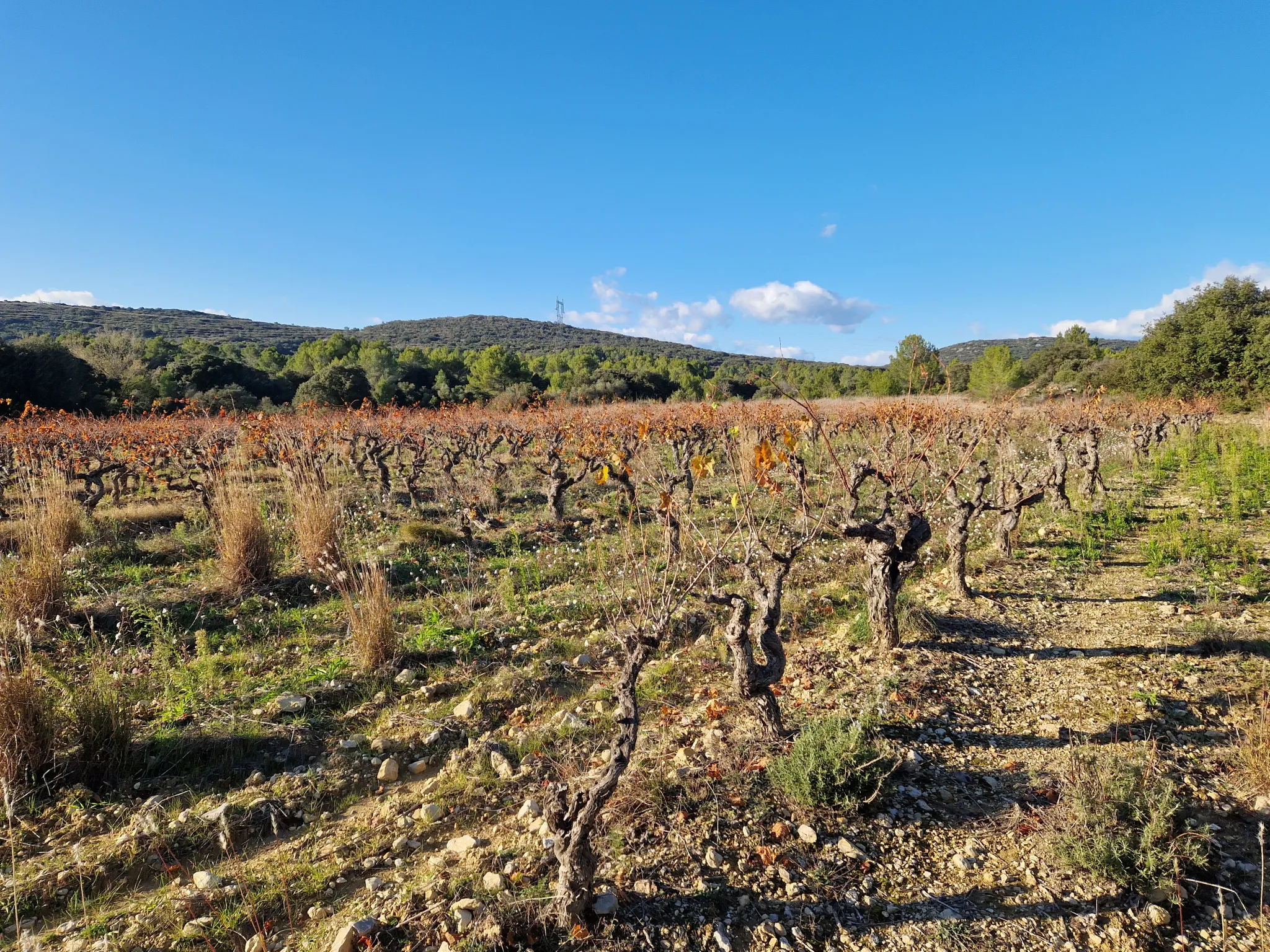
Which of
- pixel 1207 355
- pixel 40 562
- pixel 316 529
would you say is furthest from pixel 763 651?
pixel 1207 355

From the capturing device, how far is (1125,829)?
93.7 inches

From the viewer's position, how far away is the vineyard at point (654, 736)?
7.44 ft

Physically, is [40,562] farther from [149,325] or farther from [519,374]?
[149,325]

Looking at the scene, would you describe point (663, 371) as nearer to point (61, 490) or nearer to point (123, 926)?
point (61, 490)

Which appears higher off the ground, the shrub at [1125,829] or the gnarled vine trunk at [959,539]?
the gnarled vine trunk at [959,539]

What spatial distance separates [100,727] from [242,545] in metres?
2.99

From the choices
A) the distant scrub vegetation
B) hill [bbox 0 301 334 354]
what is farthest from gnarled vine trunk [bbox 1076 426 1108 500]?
hill [bbox 0 301 334 354]

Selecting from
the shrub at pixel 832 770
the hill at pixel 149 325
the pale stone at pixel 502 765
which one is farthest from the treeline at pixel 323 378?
the hill at pixel 149 325

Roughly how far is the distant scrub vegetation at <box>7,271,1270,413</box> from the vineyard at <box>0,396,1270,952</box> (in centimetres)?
226

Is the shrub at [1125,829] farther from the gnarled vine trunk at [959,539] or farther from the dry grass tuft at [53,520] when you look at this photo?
the dry grass tuft at [53,520]

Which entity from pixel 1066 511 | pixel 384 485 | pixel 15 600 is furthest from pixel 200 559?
pixel 1066 511

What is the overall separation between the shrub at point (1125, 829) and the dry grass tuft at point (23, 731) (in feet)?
16.6

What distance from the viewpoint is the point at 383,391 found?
32.1m

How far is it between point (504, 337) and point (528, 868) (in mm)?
94434
